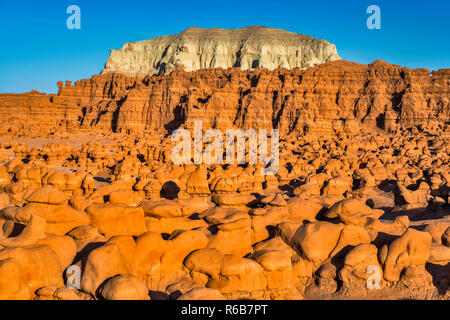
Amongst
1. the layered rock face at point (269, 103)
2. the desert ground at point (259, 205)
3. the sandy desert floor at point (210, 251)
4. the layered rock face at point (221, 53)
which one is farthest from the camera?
the layered rock face at point (221, 53)

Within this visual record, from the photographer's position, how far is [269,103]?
41.7m

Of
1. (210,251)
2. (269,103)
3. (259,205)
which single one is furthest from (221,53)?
(210,251)

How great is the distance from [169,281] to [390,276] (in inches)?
154

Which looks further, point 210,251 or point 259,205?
point 259,205

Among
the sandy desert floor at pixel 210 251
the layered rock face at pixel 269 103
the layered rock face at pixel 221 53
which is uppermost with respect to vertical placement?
the layered rock face at pixel 221 53

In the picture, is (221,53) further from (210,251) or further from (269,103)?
(210,251)

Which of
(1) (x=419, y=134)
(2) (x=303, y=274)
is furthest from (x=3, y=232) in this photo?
(1) (x=419, y=134)

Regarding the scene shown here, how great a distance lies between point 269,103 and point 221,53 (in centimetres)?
4063

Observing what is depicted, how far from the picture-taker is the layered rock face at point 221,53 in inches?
2943

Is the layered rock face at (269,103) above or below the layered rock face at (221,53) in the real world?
below

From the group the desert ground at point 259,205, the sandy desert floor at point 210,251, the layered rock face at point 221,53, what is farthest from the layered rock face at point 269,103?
the sandy desert floor at point 210,251

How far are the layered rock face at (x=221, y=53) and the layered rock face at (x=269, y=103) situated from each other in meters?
26.3

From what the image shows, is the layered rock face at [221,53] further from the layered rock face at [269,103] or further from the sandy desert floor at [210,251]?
the sandy desert floor at [210,251]
